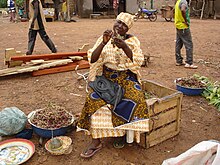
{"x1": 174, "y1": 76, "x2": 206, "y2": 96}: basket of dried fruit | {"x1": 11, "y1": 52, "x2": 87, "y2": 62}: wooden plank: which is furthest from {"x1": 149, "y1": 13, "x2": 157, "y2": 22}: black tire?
{"x1": 174, "y1": 76, "x2": 206, "y2": 96}: basket of dried fruit

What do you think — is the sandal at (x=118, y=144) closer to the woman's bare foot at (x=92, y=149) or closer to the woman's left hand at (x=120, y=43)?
the woman's bare foot at (x=92, y=149)

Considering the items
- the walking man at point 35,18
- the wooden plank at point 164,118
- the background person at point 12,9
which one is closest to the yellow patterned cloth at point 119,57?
the wooden plank at point 164,118

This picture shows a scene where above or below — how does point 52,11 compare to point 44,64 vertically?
above

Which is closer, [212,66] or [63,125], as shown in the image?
[63,125]

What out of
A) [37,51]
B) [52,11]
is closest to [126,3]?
[52,11]

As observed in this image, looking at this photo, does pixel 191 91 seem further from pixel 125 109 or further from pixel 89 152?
pixel 89 152

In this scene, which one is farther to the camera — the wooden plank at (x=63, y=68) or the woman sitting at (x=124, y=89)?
the wooden plank at (x=63, y=68)

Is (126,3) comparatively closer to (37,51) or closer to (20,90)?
(37,51)

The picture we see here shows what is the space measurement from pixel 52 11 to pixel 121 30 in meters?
14.2

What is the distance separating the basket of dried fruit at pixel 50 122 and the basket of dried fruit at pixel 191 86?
2.10m

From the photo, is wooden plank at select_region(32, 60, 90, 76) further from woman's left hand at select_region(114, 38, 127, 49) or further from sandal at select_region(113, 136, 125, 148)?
woman's left hand at select_region(114, 38, 127, 49)

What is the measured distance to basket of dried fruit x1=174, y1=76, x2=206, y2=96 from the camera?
15.4 feet

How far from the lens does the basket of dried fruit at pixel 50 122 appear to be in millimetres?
3348

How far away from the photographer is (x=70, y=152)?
128 inches
